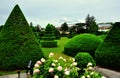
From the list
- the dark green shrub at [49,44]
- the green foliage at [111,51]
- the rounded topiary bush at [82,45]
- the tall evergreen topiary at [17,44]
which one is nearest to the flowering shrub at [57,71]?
the tall evergreen topiary at [17,44]

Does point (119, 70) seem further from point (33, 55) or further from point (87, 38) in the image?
point (87, 38)

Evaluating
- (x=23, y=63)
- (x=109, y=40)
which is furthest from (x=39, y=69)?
(x=109, y=40)

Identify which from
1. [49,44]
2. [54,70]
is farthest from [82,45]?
[54,70]

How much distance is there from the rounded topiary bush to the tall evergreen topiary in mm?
6649

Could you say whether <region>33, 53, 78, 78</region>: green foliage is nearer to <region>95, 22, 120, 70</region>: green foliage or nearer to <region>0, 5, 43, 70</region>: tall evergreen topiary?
<region>0, 5, 43, 70</region>: tall evergreen topiary

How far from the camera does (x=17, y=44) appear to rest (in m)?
13.8

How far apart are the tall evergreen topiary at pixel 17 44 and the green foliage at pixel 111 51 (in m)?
4.07

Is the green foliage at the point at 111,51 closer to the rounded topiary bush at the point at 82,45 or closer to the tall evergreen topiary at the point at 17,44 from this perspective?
the tall evergreen topiary at the point at 17,44

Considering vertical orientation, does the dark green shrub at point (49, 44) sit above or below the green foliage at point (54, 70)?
below

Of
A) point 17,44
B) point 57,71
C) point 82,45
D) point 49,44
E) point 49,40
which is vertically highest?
point 17,44

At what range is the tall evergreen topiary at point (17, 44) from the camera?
13461mm

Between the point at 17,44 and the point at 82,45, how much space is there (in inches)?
318

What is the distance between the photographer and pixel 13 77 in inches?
480

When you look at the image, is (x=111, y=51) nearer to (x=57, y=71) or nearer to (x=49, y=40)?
(x=57, y=71)
